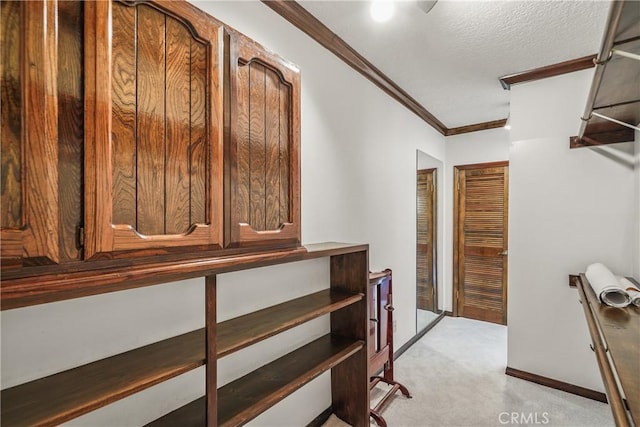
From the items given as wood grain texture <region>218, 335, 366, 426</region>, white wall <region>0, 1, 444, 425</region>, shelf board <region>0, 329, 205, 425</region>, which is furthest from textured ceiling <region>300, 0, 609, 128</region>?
wood grain texture <region>218, 335, 366, 426</region>

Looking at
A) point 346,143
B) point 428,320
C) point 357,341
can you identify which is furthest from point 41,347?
point 428,320

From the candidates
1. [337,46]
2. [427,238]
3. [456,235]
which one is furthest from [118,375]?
[456,235]

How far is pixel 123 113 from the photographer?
33.5 inches

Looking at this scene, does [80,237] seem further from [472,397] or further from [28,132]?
[472,397]

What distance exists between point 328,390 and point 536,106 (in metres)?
2.93

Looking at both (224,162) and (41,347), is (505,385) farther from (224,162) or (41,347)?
(41,347)

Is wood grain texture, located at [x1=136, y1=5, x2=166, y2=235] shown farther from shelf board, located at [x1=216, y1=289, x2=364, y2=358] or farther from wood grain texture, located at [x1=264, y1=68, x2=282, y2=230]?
shelf board, located at [x1=216, y1=289, x2=364, y2=358]

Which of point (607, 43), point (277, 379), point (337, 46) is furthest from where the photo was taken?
point (337, 46)

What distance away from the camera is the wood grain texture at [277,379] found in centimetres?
125

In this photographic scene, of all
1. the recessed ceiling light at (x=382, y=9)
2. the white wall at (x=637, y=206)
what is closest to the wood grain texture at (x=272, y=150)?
the recessed ceiling light at (x=382, y=9)

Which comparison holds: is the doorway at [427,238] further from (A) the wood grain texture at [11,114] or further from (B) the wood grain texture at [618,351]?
(A) the wood grain texture at [11,114]

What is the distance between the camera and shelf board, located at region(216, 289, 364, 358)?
1.22m

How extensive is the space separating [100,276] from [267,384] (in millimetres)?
991

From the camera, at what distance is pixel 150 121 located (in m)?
0.92
